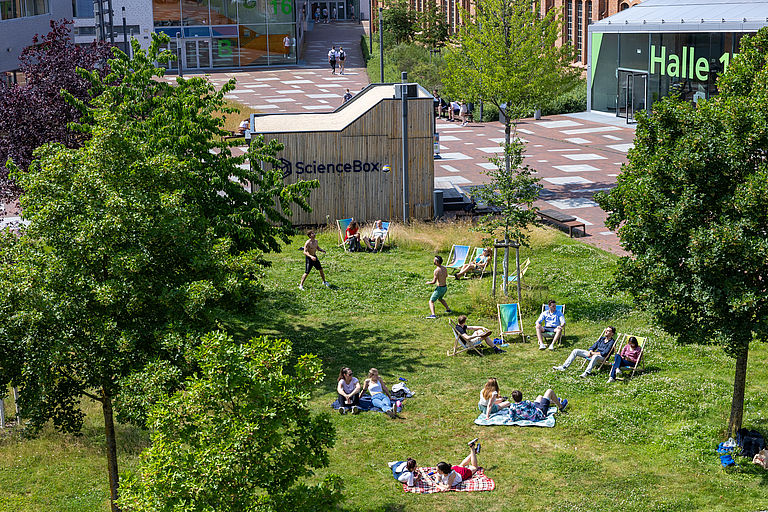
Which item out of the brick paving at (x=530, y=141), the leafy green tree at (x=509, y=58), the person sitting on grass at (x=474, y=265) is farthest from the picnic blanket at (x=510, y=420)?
the leafy green tree at (x=509, y=58)

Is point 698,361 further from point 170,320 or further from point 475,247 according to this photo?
point 170,320

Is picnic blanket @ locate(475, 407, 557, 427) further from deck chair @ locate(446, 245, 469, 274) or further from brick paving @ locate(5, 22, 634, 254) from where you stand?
brick paving @ locate(5, 22, 634, 254)

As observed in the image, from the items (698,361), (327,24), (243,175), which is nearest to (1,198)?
(243,175)

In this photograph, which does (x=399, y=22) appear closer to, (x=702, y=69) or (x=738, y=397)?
(x=702, y=69)

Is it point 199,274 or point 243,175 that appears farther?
point 243,175

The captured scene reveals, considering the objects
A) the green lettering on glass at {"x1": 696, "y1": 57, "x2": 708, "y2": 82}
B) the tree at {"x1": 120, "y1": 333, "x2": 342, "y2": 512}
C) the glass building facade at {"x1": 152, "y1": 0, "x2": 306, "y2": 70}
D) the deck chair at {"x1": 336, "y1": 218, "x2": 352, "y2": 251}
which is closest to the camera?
the tree at {"x1": 120, "y1": 333, "x2": 342, "y2": 512}

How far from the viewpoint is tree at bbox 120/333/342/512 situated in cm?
811

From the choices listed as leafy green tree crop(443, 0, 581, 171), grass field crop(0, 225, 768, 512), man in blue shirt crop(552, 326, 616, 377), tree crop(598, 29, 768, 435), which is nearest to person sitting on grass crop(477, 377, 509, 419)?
grass field crop(0, 225, 768, 512)

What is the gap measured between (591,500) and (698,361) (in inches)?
208

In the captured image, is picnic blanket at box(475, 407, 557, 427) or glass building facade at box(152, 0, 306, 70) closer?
picnic blanket at box(475, 407, 557, 427)

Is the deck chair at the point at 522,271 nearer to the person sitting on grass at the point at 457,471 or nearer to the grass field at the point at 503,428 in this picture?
the grass field at the point at 503,428

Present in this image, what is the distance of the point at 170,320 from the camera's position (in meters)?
10.9

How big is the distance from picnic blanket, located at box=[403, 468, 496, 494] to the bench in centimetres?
1328

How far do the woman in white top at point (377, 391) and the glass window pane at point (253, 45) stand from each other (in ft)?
179
